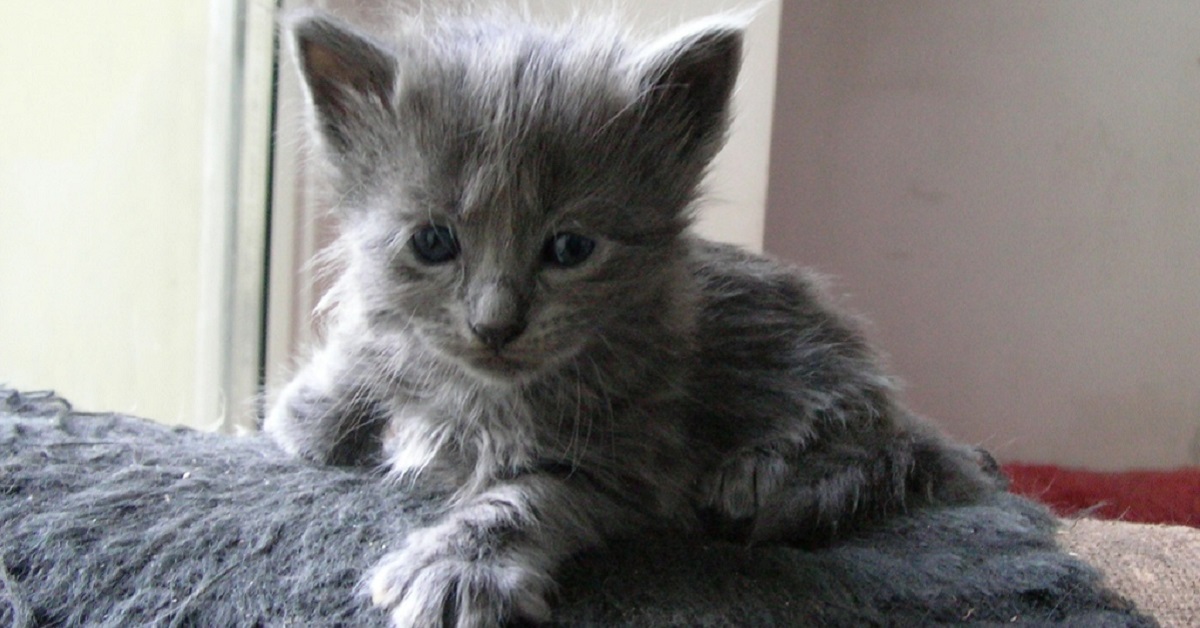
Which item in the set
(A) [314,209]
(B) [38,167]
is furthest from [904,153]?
(B) [38,167]

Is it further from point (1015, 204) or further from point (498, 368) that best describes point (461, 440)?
point (1015, 204)

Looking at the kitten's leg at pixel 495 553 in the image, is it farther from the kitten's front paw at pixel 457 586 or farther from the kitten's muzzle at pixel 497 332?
the kitten's muzzle at pixel 497 332

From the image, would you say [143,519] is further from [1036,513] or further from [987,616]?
[1036,513]

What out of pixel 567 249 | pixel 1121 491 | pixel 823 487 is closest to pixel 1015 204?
pixel 1121 491

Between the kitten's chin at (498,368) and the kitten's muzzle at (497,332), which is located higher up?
the kitten's muzzle at (497,332)

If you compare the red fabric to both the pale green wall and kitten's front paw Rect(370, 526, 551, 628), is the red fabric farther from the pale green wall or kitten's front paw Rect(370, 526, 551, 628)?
the pale green wall

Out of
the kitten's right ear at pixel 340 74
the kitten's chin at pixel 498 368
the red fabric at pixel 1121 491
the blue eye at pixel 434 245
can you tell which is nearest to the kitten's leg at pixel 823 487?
the kitten's chin at pixel 498 368
